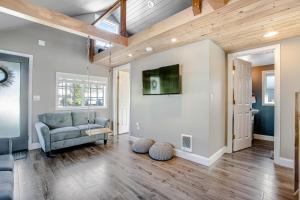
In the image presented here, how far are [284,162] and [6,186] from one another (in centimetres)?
403

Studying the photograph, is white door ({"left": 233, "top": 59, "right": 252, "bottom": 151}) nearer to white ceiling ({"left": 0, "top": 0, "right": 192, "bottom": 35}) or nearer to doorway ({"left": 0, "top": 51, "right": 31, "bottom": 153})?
white ceiling ({"left": 0, "top": 0, "right": 192, "bottom": 35})

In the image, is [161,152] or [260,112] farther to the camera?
[260,112]

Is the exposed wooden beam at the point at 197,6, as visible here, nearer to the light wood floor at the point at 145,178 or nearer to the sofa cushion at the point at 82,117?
the light wood floor at the point at 145,178

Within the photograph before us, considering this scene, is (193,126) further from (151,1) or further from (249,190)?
(151,1)

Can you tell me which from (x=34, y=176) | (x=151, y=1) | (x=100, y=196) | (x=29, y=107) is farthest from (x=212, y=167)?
(x=29, y=107)

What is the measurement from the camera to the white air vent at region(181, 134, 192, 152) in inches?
125

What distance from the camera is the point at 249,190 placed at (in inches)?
83.3

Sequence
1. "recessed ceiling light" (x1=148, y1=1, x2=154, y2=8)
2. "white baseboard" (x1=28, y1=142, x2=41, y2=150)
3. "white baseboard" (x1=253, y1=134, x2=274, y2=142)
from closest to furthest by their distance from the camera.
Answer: "white baseboard" (x1=28, y1=142, x2=41, y2=150) < "recessed ceiling light" (x1=148, y1=1, x2=154, y2=8) < "white baseboard" (x1=253, y1=134, x2=274, y2=142)

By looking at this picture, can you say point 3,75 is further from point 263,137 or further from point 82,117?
point 263,137

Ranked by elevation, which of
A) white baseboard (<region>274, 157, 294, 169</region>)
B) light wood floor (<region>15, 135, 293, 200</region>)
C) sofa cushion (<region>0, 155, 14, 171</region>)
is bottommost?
light wood floor (<region>15, 135, 293, 200</region>)

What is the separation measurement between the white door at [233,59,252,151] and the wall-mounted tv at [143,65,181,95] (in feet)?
4.72

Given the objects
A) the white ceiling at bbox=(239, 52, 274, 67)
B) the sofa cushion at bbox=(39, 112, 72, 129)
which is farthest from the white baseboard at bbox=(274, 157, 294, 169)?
the sofa cushion at bbox=(39, 112, 72, 129)

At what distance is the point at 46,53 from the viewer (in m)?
4.14

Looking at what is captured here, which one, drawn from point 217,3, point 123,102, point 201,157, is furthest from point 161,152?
point 123,102
